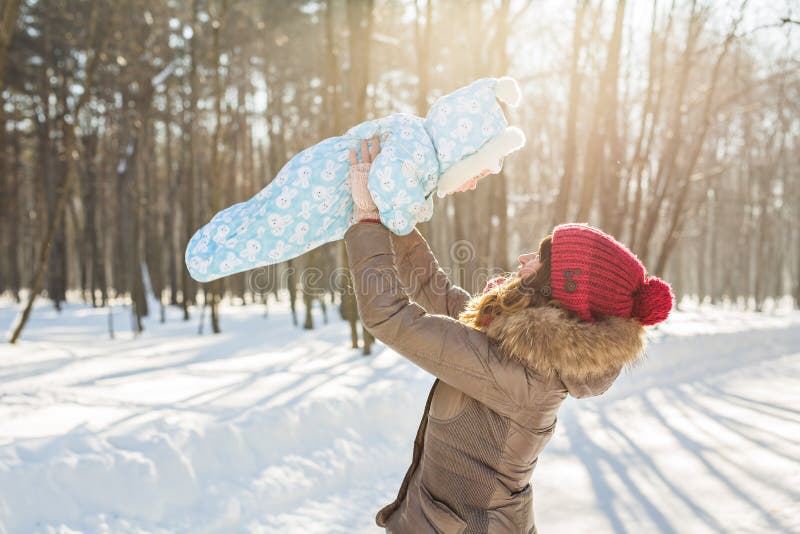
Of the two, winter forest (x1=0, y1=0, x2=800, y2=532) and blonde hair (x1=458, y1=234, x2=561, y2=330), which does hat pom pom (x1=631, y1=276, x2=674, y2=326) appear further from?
winter forest (x1=0, y1=0, x2=800, y2=532)

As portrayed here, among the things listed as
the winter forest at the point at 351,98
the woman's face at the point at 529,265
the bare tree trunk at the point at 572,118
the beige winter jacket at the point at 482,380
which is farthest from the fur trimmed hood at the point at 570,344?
the bare tree trunk at the point at 572,118

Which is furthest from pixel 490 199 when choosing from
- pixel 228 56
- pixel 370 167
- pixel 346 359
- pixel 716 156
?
pixel 716 156

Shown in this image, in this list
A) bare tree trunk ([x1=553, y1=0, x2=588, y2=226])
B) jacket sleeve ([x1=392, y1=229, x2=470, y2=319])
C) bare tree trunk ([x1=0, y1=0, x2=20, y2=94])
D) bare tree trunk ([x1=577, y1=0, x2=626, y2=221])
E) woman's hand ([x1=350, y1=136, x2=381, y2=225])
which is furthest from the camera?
bare tree trunk ([x1=553, y1=0, x2=588, y2=226])

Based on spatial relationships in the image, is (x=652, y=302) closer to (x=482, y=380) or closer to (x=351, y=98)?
(x=482, y=380)

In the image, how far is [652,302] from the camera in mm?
1688

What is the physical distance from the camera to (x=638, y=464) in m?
4.93

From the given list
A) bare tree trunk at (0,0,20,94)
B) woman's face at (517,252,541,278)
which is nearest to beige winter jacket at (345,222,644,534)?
woman's face at (517,252,541,278)

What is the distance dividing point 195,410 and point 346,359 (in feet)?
11.7

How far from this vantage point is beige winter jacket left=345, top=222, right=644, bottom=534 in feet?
5.28

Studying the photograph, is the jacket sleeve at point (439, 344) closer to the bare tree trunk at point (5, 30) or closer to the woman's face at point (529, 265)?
the woman's face at point (529, 265)

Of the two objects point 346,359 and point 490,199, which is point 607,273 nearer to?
point 346,359

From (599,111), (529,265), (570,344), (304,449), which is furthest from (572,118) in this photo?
(570,344)

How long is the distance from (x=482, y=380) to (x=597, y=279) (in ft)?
1.36

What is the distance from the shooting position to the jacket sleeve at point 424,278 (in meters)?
2.09
